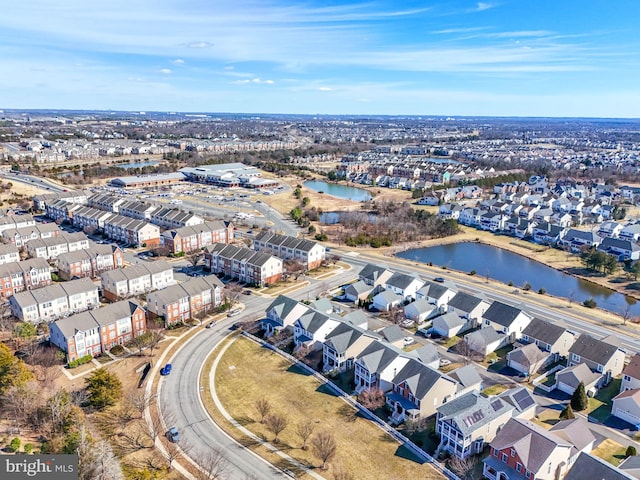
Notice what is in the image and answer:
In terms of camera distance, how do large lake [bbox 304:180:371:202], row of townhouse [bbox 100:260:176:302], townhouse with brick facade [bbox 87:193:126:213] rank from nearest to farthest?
row of townhouse [bbox 100:260:176:302]
townhouse with brick facade [bbox 87:193:126:213]
large lake [bbox 304:180:371:202]

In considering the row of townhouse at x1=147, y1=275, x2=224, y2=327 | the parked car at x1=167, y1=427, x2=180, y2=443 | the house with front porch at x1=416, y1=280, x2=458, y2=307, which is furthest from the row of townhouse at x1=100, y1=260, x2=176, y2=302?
the house with front porch at x1=416, y1=280, x2=458, y2=307

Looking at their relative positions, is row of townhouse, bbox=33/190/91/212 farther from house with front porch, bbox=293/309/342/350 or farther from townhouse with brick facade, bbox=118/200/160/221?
house with front porch, bbox=293/309/342/350

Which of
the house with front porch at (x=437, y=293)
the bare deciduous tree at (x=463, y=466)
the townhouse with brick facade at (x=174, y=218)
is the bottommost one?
the bare deciduous tree at (x=463, y=466)

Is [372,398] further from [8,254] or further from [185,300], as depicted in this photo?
[8,254]

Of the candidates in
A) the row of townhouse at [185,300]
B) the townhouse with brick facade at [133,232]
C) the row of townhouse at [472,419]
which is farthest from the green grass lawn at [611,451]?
the townhouse with brick facade at [133,232]

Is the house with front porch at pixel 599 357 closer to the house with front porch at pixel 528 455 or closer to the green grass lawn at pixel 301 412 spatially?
the house with front porch at pixel 528 455
